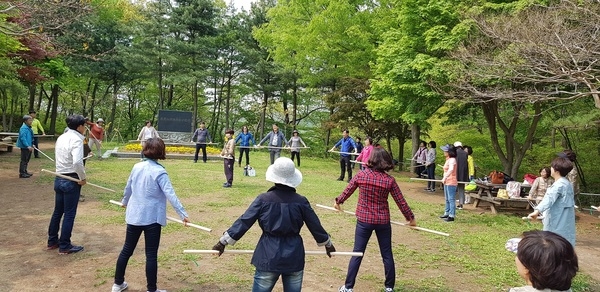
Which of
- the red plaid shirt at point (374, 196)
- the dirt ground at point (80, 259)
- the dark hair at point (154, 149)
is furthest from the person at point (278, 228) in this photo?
the dirt ground at point (80, 259)

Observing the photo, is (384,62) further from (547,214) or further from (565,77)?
(547,214)

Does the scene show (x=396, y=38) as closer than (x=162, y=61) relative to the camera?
Yes

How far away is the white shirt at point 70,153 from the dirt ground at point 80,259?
1205mm

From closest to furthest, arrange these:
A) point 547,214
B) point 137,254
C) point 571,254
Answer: point 571,254 < point 547,214 < point 137,254

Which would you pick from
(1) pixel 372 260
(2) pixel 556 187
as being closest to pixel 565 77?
(2) pixel 556 187

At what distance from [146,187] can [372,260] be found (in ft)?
11.9

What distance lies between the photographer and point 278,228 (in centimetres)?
324

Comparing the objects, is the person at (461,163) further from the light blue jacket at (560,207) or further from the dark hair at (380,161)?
the dark hair at (380,161)

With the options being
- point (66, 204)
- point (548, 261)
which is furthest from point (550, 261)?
point (66, 204)

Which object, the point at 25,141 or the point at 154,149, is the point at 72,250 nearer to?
the point at 154,149

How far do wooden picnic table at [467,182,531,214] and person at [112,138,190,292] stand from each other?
899 cm

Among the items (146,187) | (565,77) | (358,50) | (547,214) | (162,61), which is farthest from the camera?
(162,61)

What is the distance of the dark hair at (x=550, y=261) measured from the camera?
194cm

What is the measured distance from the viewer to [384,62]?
569 inches
